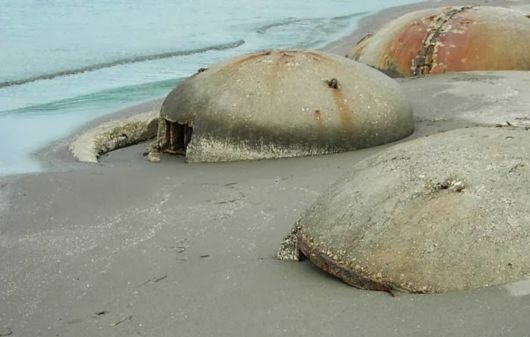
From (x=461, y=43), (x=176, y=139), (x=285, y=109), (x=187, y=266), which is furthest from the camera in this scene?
(x=461, y=43)

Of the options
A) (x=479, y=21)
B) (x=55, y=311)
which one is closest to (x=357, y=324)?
(x=55, y=311)

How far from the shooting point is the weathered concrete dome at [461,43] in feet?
23.3

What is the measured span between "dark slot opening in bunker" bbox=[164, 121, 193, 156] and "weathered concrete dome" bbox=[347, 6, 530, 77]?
2.67 meters

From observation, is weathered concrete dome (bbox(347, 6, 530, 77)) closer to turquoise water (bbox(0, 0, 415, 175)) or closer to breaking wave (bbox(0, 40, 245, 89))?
turquoise water (bbox(0, 0, 415, 175))

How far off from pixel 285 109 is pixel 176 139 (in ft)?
3.07

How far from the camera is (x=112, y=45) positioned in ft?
41.7

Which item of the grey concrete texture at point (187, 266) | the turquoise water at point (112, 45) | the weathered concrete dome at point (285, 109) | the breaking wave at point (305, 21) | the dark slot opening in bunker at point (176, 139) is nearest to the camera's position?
the grey concrete texture at point (187, 266)

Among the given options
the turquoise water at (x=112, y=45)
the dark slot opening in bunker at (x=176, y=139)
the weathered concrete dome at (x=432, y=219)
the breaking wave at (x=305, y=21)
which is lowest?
the breaking wave at (x=305, y=21)

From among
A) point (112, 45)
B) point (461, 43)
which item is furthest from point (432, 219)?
point (112, 45)

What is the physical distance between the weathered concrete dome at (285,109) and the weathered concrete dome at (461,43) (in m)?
1.85

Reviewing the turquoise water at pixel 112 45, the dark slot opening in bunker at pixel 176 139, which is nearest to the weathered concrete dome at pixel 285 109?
the dark slot opening in bunker at pixel 176 139

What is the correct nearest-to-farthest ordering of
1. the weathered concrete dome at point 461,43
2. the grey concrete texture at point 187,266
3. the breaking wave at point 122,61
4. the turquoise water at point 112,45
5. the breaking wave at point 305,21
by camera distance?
1. the grey concrete texture at point 187,266
2. the weathered concrete dome at point 461,43
3. the turquoise water at point 112,45
4. the breaking wave at point 122,61
5. the breaking wave at point 305,21

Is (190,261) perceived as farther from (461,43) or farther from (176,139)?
(461,43)

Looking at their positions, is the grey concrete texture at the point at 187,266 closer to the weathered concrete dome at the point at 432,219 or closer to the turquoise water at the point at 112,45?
the weathered concrete dome at the point at 432,219
